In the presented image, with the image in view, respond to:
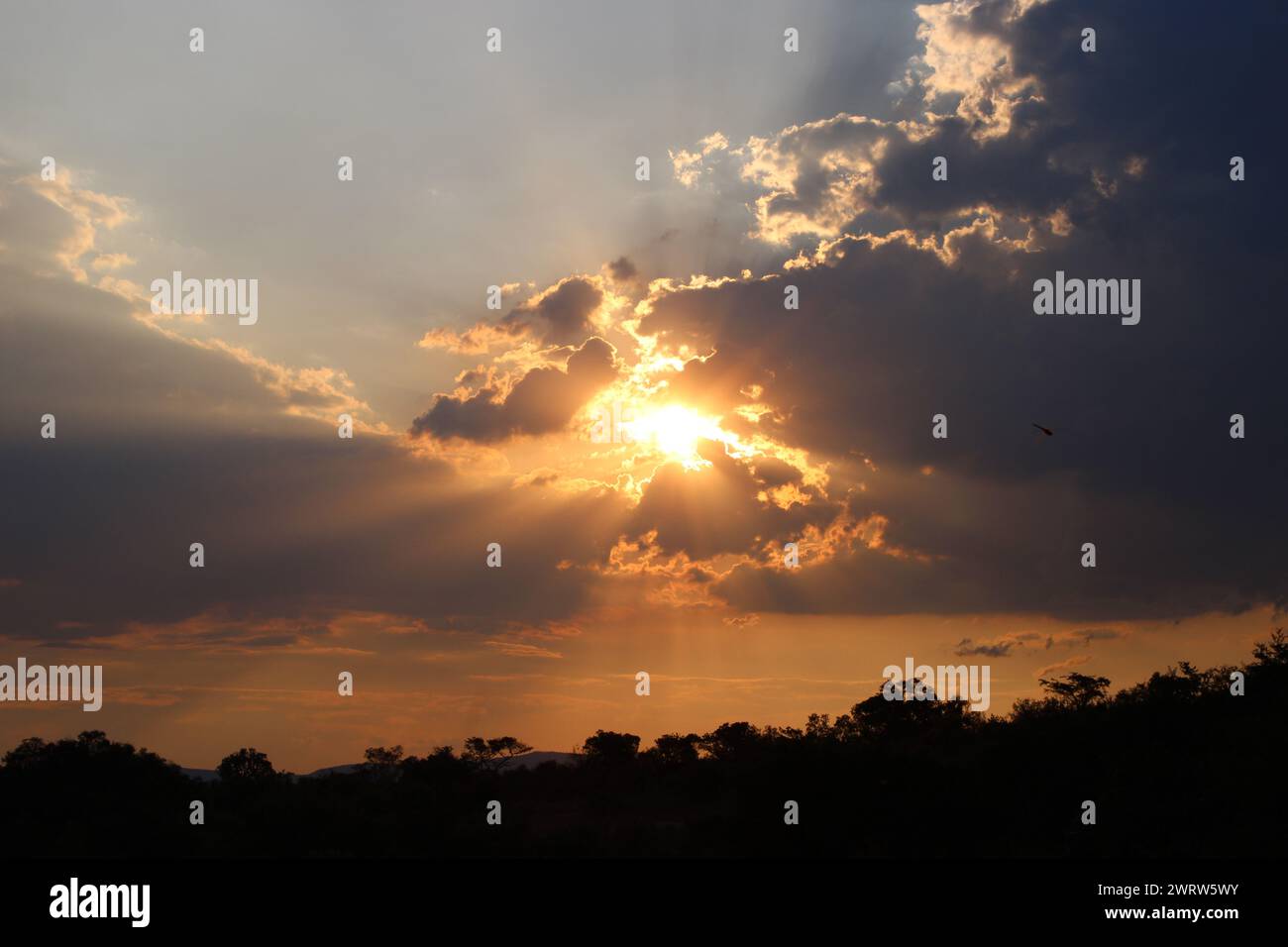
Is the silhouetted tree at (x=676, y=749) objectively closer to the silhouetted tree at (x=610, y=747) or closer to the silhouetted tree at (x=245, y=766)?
the silhouetted tree at (x=610, y=747)

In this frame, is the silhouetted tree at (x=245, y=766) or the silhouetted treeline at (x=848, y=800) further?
the silhouetted tree at (x=245, y=766)

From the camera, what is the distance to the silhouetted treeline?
3650 cm

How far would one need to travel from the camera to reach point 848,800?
40500 millimetres

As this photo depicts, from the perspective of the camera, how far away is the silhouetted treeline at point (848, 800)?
120 ft

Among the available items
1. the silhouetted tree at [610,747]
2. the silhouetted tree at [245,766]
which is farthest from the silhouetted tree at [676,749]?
the silhouetted tree at [245,766]

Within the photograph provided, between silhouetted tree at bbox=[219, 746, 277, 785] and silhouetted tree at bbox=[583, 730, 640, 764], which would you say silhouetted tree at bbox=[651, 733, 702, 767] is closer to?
silhouetted tree at bbox=[583, 730, 640, 764]

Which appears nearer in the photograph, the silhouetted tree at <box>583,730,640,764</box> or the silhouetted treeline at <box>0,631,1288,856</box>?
the silhouetted treeline at <box>0,631,1288,856</box>

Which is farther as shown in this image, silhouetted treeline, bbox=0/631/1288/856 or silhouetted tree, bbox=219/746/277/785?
silhouetted tree, bbox=219/746/277/785

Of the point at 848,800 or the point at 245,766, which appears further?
the point at 245,766

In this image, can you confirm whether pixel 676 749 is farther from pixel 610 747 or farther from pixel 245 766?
pixel 245 766

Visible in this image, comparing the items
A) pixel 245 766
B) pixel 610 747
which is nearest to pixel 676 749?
pixel 610 747

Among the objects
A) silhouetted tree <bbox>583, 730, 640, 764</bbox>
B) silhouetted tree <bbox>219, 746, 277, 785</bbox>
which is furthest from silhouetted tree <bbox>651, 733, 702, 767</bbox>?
silhouetted tree <bbox>219, 746, 277, 785</bbox>
